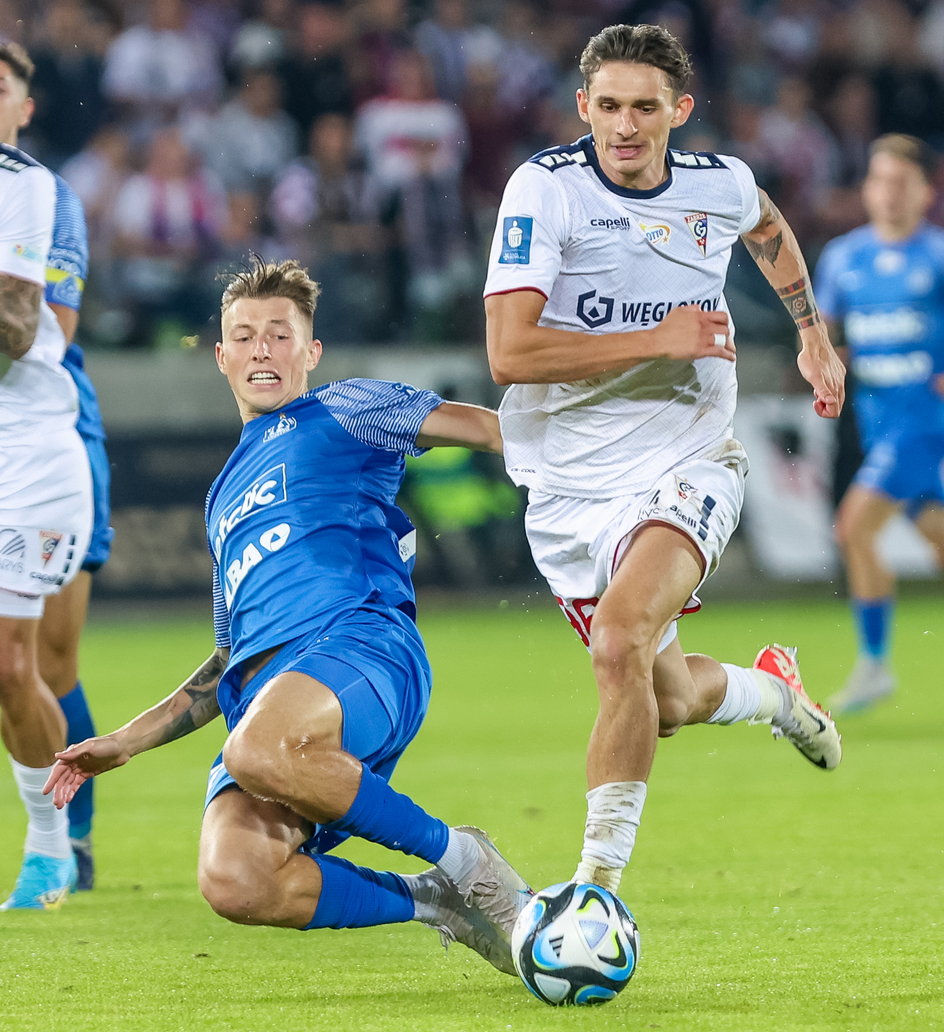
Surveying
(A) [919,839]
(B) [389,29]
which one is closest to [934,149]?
(B) [389,29]

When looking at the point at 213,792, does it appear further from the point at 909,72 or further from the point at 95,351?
the point at 909,72

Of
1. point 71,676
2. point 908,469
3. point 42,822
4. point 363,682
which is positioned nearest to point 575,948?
point 363,682

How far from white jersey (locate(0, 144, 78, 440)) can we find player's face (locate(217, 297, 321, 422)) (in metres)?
0.78

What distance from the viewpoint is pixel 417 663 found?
4.41m

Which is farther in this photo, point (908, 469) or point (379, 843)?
point (908, 469)

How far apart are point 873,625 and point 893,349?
161 centimetres

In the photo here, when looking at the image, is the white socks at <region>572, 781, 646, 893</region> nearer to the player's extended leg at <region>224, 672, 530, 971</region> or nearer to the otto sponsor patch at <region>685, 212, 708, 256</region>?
the player's extended leg at <region>224, 672, 530, 971</region>

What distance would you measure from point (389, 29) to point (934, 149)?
5.23 metres

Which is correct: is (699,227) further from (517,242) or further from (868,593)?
(868,593)

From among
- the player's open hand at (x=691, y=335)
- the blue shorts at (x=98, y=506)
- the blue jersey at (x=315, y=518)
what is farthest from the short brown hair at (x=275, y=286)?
the blue shorts at (x=98, y=506)

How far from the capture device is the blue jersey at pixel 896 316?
9.59m

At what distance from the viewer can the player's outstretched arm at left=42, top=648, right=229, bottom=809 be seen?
165 inches

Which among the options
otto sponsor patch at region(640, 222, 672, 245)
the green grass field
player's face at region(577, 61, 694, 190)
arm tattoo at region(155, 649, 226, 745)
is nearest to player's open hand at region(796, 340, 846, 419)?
otto sponsor patch at region(640, 222, 672, 245)

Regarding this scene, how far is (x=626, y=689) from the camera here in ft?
13.9
